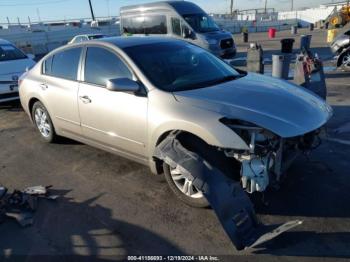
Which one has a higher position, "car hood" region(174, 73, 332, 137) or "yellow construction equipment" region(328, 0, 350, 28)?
"car hood" region(174, 73, 332, 137)

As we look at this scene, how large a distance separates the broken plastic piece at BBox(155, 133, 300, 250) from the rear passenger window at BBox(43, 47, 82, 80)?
8.27ft

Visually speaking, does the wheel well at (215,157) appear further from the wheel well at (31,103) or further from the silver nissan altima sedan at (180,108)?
the wheel well at (31,103)

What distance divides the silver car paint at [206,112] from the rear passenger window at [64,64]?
0.60 feet

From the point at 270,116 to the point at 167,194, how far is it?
151 cm

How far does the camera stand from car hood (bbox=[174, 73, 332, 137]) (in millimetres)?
3346

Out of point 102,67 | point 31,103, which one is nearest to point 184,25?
point 31,103

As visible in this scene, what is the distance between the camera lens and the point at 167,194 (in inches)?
164

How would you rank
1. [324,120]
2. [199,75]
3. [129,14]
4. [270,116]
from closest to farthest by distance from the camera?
[270,116] → [324,120] → [199,75] → [129,14]

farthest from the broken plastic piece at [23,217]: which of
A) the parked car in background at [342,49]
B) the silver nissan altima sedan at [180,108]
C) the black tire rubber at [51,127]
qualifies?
the parked car in background at [342,49]

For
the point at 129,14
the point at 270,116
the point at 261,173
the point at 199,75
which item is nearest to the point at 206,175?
the point at 261,173

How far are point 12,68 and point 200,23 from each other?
870 centimetres

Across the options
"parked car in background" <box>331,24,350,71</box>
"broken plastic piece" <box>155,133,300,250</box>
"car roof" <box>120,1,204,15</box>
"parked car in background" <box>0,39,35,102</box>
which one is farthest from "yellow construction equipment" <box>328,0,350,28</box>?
"broken plastic piece" <box>155,133,300,250</box>

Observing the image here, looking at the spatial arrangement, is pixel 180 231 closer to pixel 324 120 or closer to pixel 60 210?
pixel 60 210

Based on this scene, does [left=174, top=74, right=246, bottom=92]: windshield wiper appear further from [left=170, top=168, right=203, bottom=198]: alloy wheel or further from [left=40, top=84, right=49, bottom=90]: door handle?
[left=40, top=84, right=49, bottom=90]: door handle
